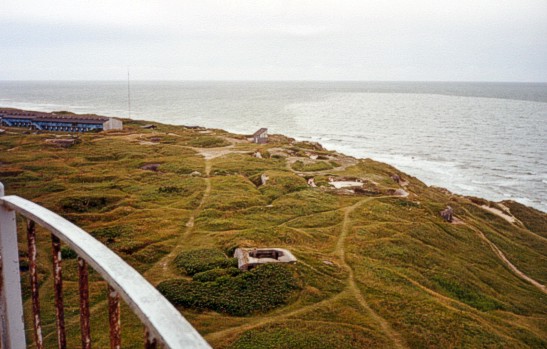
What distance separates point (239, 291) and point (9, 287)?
707 inches

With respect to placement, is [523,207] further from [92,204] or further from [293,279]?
[92,204]

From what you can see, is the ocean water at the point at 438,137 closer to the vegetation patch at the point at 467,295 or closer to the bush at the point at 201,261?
the vegetation patch at the point at 467,295

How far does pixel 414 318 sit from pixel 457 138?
10630 cm

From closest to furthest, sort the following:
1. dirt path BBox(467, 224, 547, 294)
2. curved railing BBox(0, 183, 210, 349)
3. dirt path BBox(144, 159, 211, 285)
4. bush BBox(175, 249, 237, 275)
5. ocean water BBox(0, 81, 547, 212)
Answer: curved railing BBox(0, 183, 210, 349) → dirt path BBox(144, 159, 211, 285) → bush BBox(175, 249, 237, 275) → dirt path BBox(467, 224, 547, 294) → ocean water BBox(0, 81, 547, 212)

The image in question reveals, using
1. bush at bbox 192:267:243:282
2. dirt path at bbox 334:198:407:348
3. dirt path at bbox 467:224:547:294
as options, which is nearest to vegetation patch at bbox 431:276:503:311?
dirt path at bbox 334:198:407:348

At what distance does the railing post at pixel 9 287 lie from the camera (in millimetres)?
4002

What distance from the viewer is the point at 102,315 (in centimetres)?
1945

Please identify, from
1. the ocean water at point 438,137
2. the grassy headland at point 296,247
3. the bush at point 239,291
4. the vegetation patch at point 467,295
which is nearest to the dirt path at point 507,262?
the grassy headland at point 296,247

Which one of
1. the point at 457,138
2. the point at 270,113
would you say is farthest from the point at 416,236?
the point at 270,113

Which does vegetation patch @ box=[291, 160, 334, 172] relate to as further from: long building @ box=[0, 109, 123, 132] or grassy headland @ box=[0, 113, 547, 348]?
long building @ box=[0, 109, 123, 132]

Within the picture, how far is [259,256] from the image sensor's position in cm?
2556

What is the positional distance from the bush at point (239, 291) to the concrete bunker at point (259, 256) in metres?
0.68

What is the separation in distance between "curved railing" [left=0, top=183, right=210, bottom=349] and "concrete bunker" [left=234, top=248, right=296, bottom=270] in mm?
19764

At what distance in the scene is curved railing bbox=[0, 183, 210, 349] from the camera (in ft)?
7.61
